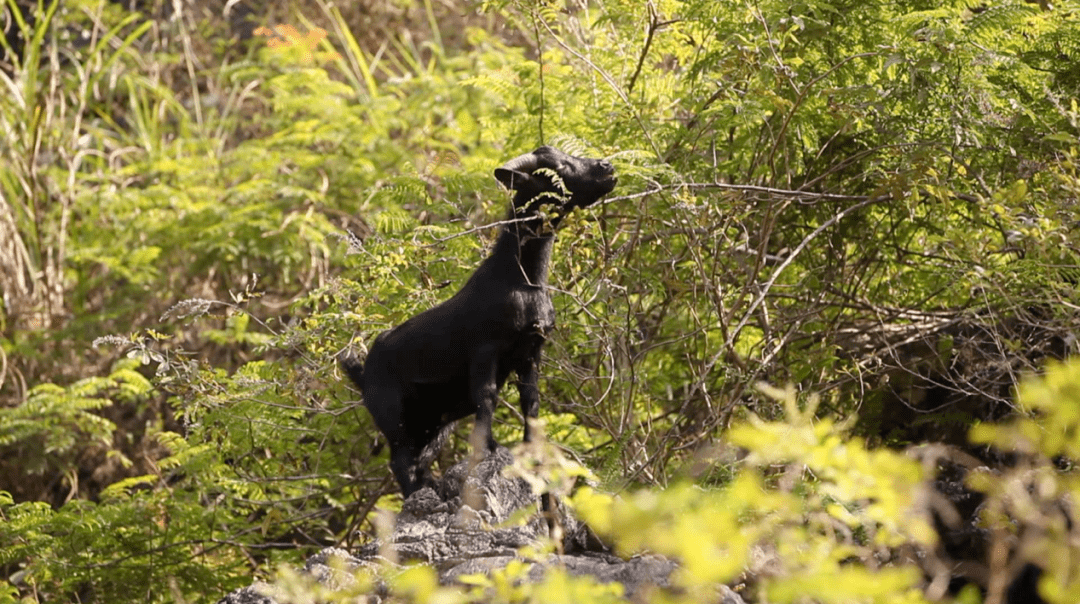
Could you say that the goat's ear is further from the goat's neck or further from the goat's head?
the goat's neck

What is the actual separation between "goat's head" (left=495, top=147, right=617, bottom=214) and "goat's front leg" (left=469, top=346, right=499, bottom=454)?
0.56 m

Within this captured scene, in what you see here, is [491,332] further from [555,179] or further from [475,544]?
[475,544]

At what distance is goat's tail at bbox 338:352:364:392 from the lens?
4664 mm

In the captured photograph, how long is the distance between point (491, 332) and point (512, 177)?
57 centimetres

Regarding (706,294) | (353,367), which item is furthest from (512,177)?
(706,294)

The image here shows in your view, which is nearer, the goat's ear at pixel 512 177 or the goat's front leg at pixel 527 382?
the goat's ear at pixel 512 177

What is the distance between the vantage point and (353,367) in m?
4.69

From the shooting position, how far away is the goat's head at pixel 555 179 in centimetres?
414

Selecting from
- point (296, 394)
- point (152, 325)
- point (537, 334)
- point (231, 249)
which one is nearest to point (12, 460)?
point (152, 325)

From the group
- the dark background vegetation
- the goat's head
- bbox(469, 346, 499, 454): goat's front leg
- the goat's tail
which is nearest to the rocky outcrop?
bbox(469, 346, 499, 454): goat's front leg

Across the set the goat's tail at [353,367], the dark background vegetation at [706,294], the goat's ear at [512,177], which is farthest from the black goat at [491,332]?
the dark background vegetation at [706,294]

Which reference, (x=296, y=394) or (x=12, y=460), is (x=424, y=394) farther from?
(x=12, y=460)

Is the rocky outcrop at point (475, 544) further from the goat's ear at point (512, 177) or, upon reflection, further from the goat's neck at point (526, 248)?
the goat's ear at point (512, 177)

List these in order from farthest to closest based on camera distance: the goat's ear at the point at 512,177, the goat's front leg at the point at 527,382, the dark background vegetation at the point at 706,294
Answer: the dark background vegetation at the point at 706,294 → the goat's front leg at the point at 527,382 → the goat's ear at the point at 512,177
